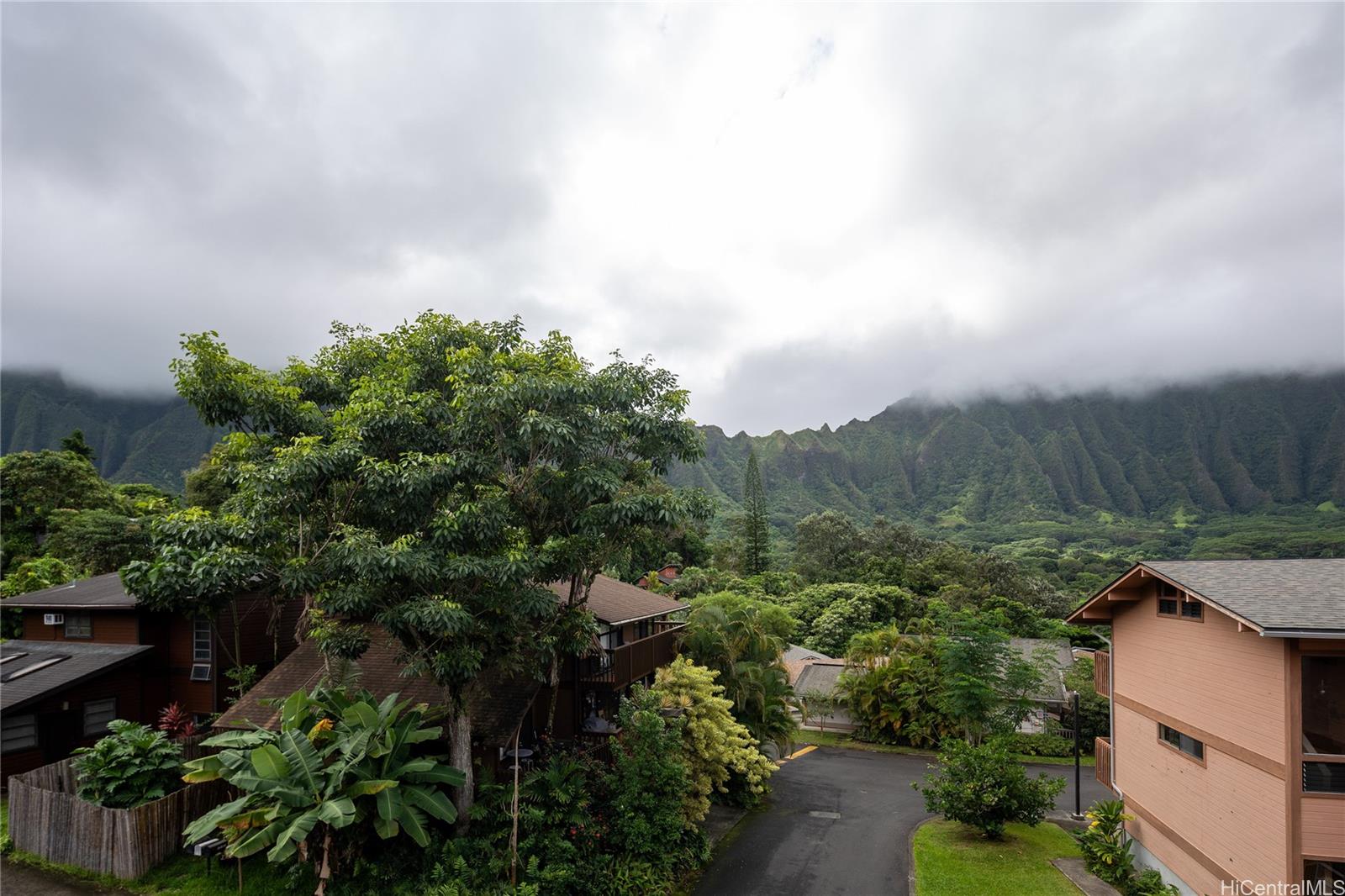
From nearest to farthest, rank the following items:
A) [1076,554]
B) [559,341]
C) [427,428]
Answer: [427,428] → [559,341] → [1076,554]

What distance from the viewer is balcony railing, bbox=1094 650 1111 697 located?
56.1ft

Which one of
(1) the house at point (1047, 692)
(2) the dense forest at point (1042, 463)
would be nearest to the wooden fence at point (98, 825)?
(1) the house at point (1047, 692)

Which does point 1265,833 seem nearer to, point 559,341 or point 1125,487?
point 559,341

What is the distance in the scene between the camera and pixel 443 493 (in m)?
13.0

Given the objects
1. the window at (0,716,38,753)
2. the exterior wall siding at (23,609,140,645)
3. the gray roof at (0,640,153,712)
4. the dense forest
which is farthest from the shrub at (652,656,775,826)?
the dense forest

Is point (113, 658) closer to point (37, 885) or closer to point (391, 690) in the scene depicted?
point (37, 885)

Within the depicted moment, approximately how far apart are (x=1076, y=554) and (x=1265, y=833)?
91382 millimetres

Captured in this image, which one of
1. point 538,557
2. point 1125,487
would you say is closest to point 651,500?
point 538,557

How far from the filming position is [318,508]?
13344mm

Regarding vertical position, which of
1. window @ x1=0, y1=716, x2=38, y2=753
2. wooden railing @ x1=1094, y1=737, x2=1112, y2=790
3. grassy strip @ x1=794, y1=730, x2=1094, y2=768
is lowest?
grassy strip @ x1=794, y1=730, x2=1094, y2=768

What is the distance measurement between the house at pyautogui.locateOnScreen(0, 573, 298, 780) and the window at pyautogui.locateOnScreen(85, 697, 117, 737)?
0.06 feet

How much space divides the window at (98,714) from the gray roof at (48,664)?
1068mm

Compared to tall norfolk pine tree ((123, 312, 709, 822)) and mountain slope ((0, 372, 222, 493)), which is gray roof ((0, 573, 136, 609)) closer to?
tall norfolk pine tree ((123, 312, 709, 822))

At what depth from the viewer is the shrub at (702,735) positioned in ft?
51.3
